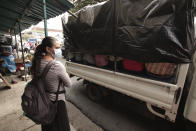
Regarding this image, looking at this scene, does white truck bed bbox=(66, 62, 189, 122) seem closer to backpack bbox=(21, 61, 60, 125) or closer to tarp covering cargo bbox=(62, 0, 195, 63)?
tarp covering cargo bbox=(62, 0, 195, 63)

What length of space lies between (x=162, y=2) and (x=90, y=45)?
162cm

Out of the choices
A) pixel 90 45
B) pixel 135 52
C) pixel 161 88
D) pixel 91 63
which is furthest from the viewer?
pixel 91 63

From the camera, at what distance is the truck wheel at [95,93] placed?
2.92 m

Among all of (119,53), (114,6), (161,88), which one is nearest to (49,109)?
(119,53)

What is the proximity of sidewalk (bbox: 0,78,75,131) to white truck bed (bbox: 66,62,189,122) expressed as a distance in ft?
4.37

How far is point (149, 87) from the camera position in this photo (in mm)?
1627

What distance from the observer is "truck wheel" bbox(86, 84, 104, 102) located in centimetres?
292

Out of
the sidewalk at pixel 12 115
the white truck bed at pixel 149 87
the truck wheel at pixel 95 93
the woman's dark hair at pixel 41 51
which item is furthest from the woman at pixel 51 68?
the truck wheel at pixel 95 93

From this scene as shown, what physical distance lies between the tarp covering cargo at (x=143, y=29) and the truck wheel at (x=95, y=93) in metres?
1.18

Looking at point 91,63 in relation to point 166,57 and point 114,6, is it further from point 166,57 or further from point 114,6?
point 166,57

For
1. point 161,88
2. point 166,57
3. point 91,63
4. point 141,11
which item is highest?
point 141,11

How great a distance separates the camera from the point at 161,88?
1.52 meters

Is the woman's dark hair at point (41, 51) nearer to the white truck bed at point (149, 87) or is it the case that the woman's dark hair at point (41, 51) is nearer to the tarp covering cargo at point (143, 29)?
the tarp covering cargo at point (143, 29)

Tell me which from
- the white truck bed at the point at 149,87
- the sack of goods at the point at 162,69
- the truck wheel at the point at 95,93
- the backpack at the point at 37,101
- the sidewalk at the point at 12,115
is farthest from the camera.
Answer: the truck wheel at the point at 95,93
